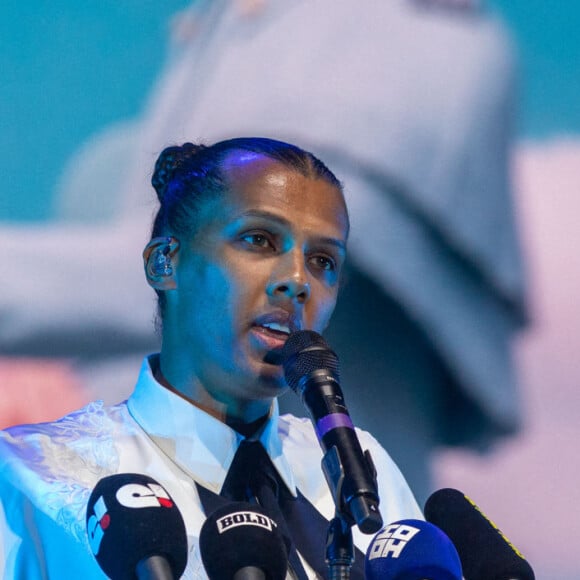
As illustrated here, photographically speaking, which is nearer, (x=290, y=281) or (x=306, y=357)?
(x=306, y=357)

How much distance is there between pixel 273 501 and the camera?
62.2 inches

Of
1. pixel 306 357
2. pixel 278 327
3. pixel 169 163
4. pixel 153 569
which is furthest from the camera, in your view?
pixel 169 163

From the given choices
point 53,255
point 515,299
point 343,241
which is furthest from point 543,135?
point 53,255

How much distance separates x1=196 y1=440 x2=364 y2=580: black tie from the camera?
1575mm

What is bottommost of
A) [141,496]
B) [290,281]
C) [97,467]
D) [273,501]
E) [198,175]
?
[141,496]

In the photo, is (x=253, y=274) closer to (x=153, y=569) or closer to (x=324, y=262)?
(x=324, y=262)

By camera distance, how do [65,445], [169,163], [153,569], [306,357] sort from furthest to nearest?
[169,163]
[65,445]
[306,357]
[153,569]

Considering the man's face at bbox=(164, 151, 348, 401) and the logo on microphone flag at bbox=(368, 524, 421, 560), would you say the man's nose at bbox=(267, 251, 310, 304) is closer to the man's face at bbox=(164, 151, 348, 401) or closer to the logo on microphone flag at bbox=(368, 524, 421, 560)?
the man's face at bbox=(164, 151, 348, 401)

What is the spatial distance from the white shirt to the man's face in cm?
8

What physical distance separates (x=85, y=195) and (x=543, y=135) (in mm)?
1034

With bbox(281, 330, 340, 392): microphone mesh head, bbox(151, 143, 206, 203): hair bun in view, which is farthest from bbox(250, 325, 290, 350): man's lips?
bbox(151, 143, 206, 203): hair bun

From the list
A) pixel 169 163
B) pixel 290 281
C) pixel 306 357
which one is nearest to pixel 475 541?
pixel 306 357

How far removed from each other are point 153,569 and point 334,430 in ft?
0.77

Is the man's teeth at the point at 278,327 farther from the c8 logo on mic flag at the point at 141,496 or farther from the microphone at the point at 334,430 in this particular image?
the c8 logo on mic flag at the point at 141,496
